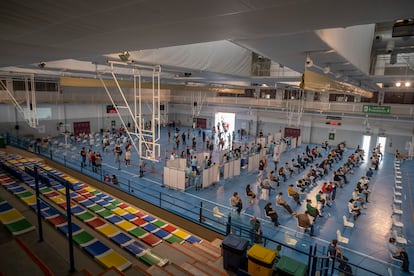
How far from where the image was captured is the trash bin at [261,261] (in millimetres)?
5523

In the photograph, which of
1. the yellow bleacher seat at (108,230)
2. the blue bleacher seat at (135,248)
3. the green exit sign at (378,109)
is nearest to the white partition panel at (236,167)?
the yellow bleacher seat at (108,230)

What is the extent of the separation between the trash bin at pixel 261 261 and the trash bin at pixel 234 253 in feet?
0.84

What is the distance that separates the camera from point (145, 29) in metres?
3.46

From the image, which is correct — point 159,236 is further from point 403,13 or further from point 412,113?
point 412,113

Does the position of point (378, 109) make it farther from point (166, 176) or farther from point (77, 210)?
point (77, 210)

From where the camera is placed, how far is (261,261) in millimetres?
5555

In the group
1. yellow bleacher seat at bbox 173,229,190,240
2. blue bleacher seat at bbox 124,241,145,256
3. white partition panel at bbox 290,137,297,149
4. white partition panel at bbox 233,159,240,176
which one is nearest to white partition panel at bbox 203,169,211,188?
white partition panel at bbox 233,159,240,176

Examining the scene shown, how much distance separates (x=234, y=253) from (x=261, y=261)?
716mm

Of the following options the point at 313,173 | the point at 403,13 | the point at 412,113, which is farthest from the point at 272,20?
the point at 412,113

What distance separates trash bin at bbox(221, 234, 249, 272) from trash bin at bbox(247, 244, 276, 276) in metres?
0.26

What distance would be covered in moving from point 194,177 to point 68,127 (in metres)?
24.2

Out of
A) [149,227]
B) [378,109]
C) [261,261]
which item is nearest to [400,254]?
[261,261]

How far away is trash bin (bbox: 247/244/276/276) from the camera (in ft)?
18.1

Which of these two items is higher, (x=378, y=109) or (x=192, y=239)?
(x=378, y=109)
